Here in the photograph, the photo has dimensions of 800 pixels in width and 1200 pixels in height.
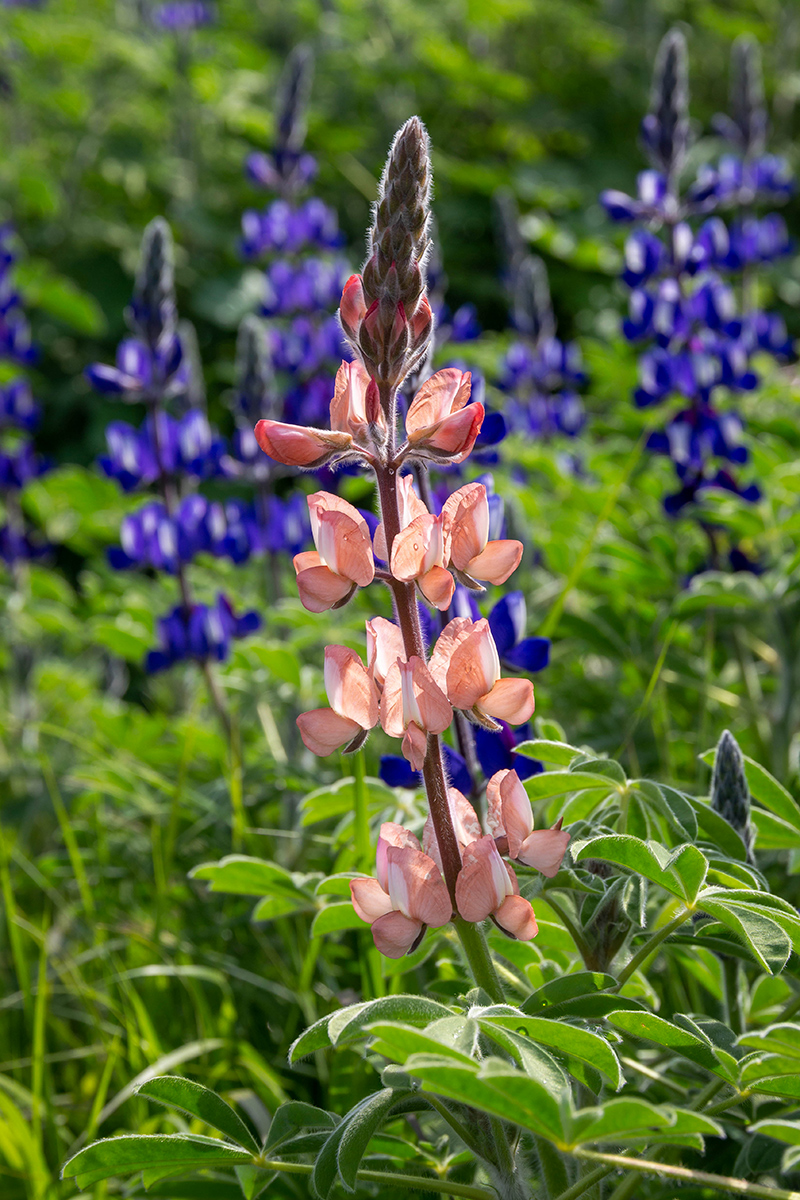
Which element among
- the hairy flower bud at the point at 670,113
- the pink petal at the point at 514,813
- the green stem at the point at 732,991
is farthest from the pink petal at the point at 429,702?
the hairy flower bud at the point at 670,113

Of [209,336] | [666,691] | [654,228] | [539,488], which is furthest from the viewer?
[209,336]

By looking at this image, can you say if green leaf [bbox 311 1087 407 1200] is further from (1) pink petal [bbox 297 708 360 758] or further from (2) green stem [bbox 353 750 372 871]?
(2) green stem [bbox 353 750 372 871]

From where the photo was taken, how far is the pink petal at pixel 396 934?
0.87 m

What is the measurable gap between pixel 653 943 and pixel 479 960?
0.16 meters

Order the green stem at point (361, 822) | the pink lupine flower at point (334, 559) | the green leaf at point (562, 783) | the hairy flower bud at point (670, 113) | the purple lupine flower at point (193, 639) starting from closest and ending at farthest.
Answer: the pink lupine flower at point (334, 559) → the green leaf at point (562, 783) → the green stem at point (361, 822) → the purple lupine flower at point (193, 639) → the hairy flower bud at point (670, 113)

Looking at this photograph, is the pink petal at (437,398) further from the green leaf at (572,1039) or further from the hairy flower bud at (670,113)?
the hairy flower bud at (670,113)

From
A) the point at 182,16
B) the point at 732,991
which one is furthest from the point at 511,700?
the point at 182,16

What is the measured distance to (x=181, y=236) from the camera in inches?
275

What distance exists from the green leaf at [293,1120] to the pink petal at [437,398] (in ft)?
2.04

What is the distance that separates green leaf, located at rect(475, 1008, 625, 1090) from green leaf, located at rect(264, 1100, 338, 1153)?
9.6 inches

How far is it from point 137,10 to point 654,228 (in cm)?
715

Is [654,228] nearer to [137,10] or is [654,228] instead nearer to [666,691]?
[666,691]

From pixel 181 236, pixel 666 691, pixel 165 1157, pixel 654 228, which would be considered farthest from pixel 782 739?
pixel 181 236

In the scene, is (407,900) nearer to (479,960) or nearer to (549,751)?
(479,960)
